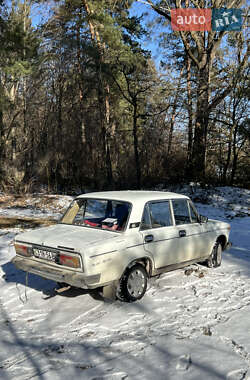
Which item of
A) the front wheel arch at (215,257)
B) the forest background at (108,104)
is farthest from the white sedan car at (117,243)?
the forest background at (108,104)

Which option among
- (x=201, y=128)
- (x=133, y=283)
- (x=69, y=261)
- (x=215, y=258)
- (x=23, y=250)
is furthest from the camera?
(x=201, y=128)

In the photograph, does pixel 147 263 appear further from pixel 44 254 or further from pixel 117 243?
pixel 44 254

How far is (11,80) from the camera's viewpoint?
15.8 m

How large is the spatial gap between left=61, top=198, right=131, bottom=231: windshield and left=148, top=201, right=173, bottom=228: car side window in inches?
18.4

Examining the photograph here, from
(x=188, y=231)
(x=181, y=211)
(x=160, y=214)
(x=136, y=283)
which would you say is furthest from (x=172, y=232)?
(x=136, y=283)

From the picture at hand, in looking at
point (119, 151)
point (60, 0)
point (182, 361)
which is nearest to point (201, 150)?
point (119, 151)

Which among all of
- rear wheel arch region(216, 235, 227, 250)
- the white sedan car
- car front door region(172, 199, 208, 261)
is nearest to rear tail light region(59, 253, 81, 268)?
the white sedan car

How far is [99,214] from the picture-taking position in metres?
5.33

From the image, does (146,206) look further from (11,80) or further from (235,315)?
(11,80)

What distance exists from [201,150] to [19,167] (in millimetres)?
10192

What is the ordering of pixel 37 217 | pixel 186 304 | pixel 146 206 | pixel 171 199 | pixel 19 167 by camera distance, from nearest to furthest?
pixel 186 304
pixel 146 206
pixel 171 199
pixel 37 217
pixel 19 167

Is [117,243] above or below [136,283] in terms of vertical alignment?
above

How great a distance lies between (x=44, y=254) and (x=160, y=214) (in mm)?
1940

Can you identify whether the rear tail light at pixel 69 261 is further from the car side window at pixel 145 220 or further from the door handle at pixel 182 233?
the door handle at pixel 182 233
